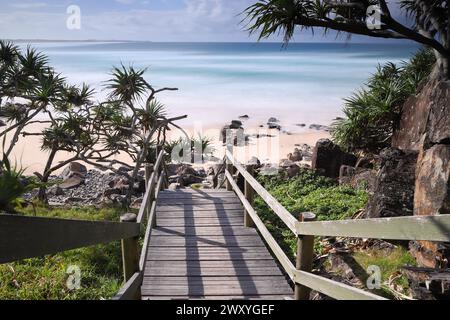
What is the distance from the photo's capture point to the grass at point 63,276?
435 centimetres

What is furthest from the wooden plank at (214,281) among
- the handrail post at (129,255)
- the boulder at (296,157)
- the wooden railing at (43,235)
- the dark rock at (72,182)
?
the boulder at (296,157)

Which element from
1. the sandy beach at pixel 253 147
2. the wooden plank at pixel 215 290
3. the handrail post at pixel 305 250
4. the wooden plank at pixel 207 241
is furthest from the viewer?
the sandy beach at pixel 253 147

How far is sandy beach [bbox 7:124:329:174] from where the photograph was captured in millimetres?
15825

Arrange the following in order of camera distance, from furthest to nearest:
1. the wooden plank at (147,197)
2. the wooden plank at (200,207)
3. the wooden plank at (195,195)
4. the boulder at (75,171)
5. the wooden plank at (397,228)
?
the boulder at (75,171) → the wooden plank at (195,195) → the wooden plank at (200,207) → the wooden plank at (147,197) → the wooden plank at (397,228)

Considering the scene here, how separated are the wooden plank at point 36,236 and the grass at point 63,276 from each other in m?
2.97

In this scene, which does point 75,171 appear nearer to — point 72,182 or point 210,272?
point 72,182

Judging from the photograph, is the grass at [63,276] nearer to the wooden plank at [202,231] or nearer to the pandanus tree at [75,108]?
the wooden plank at [202,231]

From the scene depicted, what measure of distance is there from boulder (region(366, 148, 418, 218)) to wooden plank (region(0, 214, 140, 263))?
14.7 ft

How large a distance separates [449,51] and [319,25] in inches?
90.2

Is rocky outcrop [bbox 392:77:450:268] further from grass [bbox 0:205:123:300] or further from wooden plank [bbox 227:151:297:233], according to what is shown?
grass [bbox 0:205:123:300]

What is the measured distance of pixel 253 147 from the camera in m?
17.9

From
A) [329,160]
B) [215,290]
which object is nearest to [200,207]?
[215,290]

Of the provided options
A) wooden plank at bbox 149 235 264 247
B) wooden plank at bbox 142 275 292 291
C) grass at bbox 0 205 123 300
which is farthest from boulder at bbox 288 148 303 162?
wooden plank at bbox 142 275 292 291
